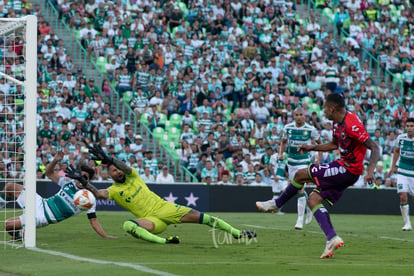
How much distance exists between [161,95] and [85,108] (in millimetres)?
3392

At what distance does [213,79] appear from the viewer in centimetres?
3244

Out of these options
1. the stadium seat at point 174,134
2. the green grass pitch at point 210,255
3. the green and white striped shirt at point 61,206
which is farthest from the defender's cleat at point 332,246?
the stadium seat at point 174,134

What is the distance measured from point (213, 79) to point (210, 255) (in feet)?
66.2

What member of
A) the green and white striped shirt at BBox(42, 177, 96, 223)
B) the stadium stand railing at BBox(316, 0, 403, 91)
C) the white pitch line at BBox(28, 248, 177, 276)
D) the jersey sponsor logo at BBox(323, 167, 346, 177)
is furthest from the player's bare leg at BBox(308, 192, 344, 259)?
the stadium stand railing at BBox(316, 0, 403, 91)

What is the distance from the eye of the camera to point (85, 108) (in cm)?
2928

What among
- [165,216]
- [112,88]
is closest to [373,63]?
[112,88]

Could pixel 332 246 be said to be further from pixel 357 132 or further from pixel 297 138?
pixel 297 138

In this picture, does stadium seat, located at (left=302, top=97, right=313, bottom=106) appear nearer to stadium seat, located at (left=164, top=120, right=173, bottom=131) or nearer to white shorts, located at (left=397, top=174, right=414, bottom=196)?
stadium seat, located at (left=164, top=120, right=173, bottom=131)

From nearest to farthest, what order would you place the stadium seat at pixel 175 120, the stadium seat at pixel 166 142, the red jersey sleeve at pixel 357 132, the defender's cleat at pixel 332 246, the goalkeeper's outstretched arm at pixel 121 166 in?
the defender's cleat at pixel 332 246 → the red jersey sleeve at pixel 357 132 → the goalkeeper's outstretched arm at pixel 121 166 → the stadium seat at pixel 166 142 → the stadium seat at pixel 175 120

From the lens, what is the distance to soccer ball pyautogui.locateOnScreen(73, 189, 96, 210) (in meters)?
14.2

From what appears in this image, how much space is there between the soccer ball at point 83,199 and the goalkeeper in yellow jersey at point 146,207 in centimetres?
12

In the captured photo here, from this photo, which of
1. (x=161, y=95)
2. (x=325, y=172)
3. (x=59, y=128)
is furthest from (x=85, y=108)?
(x=325, y=172)

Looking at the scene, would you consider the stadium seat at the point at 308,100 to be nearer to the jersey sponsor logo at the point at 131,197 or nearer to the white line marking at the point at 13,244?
the jersey sponsor logo at the point at 131,197

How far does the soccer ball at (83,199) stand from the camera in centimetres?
1420
